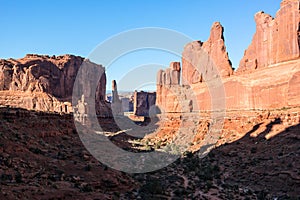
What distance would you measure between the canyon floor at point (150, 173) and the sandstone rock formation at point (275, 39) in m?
14.1

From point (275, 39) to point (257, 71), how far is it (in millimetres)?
6882

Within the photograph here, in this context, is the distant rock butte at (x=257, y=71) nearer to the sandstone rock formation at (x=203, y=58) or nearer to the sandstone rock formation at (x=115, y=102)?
the sandstone rock formation at (x=203, y=58)

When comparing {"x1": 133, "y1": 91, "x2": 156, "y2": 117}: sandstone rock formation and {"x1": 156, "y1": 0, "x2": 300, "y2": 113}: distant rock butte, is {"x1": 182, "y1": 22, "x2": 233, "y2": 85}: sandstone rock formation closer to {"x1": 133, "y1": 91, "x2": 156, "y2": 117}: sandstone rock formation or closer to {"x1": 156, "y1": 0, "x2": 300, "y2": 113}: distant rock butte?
{"x1": 156, "y1": 0, "x2": 300, "y2": 113}: distant rock butte

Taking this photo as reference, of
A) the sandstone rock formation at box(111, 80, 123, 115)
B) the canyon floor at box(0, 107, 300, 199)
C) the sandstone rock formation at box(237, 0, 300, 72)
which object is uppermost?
the sandstone rock formation at box(237, 0, 300, 72)

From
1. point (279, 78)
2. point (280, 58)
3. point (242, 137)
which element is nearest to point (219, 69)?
point (280, 58)

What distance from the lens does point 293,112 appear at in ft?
122

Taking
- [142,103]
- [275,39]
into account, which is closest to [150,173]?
[275,39]

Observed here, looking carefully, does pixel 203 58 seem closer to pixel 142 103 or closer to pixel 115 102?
pixel 115 102

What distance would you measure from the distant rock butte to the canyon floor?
610 centimetres

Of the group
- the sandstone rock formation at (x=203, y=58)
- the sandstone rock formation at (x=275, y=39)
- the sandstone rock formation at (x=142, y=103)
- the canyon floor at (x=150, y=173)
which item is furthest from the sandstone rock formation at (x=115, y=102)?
the canyon floor at (x=150, y=173)

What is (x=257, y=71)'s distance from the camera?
5197 cm

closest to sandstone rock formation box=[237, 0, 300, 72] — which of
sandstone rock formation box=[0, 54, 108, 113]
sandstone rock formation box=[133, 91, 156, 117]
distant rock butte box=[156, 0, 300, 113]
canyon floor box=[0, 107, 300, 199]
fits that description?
distant rock butte box=[156, 0, 300, 113]

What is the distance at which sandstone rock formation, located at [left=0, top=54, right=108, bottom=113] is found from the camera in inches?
2840

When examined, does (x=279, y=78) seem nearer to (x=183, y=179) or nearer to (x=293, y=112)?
(x=293, y=112)
